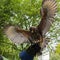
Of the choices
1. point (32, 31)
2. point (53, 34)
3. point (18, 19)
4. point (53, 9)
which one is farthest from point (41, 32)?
point (53, 34)

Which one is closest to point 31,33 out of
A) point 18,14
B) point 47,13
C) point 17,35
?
point 17,35

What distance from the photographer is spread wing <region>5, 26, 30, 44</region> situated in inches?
95.4

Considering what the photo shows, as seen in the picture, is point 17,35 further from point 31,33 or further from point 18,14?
point 18,14

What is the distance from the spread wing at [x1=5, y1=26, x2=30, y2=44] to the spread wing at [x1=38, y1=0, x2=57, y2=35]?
17 cm

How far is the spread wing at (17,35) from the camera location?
2.42 metres

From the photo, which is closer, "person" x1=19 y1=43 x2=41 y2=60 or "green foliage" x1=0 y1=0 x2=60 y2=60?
"person" x1=19 y1=43 x2=41 y2=60

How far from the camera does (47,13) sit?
2.63 meters

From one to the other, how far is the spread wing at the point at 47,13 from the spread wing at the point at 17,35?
0.17 metres

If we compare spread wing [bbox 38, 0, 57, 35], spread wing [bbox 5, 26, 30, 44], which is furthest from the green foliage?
spread wing [bbox 5, 26, 30, 44]

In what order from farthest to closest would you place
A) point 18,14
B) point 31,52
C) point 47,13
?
1. point 18,14
2. point 47,13
3. point 31,52

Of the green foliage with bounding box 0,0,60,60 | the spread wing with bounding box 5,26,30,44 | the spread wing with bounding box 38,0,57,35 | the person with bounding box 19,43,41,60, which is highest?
the green foliage with bounding box 0,0,60,60

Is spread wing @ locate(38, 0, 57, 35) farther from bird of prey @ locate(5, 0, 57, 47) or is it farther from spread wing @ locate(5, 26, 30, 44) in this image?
spread wing @ locate(5, 26, 30, 44)

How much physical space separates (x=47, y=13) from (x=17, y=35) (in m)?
0.38

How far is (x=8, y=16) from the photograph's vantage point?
7.90 m
